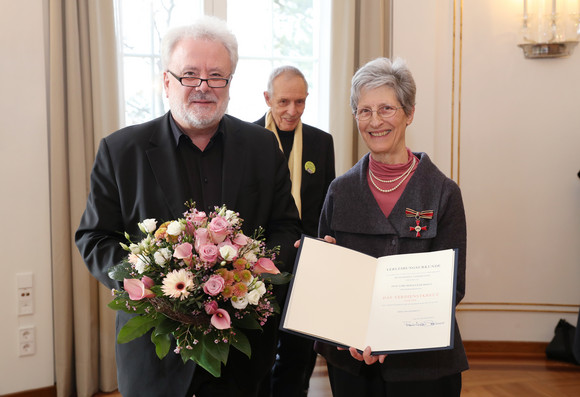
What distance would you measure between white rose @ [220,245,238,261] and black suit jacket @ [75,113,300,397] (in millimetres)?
427

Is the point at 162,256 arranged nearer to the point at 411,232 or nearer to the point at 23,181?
the point at 411,232

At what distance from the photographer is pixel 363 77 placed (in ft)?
6.63

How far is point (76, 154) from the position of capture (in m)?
3.75

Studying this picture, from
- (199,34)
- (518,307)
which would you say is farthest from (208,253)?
(518,307)

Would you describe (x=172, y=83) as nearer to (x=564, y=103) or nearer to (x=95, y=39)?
(x=95, y=39)

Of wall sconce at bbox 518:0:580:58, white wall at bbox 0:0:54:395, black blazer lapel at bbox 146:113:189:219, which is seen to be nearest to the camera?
black blazer lapel at bbox 146:113:189:219

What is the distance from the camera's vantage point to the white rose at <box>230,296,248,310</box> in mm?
1550

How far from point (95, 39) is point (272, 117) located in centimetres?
141

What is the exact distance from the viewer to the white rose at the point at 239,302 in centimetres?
155

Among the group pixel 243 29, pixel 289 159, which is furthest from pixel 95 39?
pixel 289 159

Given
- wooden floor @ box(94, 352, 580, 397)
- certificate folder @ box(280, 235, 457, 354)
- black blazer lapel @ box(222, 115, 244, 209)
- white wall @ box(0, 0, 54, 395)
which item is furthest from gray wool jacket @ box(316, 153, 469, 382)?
white wall @ box(0, 0, 54, 395)

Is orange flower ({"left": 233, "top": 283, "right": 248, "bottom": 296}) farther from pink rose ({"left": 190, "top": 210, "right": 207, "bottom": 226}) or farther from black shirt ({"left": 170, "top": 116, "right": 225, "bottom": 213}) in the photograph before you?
black shirt ({"left": 170, "top": 116, "right": 225, "bottom": 213})

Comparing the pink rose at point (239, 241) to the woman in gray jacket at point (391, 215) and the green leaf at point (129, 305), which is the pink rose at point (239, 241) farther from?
the woman in gray jacket at point (391, 215)

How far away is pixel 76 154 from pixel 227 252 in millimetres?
2586
